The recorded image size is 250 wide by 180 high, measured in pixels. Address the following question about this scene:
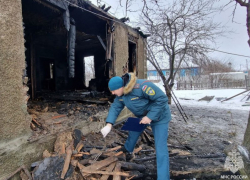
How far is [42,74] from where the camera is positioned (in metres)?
10.5

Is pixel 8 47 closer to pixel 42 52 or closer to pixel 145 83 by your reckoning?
pixel 145 83

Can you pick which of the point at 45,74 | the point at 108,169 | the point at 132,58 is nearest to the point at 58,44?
the point at 45,74

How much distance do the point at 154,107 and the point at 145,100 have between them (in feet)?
0.68

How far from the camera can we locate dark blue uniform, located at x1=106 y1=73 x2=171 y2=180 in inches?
93.4

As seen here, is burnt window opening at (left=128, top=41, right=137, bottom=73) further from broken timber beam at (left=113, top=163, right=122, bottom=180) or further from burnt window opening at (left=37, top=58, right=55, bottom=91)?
burnt window opening at (left=37, top=58, right=55, bottom=91)

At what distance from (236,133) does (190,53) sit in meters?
7.10

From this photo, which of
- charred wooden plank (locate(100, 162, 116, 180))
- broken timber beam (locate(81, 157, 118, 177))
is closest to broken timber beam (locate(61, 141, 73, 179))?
broken timber beam (locate(81, 157, 118, 177))

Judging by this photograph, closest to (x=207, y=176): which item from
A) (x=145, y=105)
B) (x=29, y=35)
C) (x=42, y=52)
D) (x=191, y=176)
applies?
(x=191, y=176)

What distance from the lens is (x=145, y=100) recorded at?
2518 millimetres

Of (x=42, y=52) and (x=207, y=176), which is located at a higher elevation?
(x=42, y=52)

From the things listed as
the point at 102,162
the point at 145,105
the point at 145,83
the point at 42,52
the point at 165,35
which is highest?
the point at 165,35

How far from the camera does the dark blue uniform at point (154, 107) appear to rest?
2.37m

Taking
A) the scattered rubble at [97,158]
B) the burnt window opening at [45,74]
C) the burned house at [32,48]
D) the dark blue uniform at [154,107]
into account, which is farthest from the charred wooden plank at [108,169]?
the burnt window opening at [45,74]

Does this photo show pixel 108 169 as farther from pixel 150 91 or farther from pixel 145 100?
pixel 150 91
